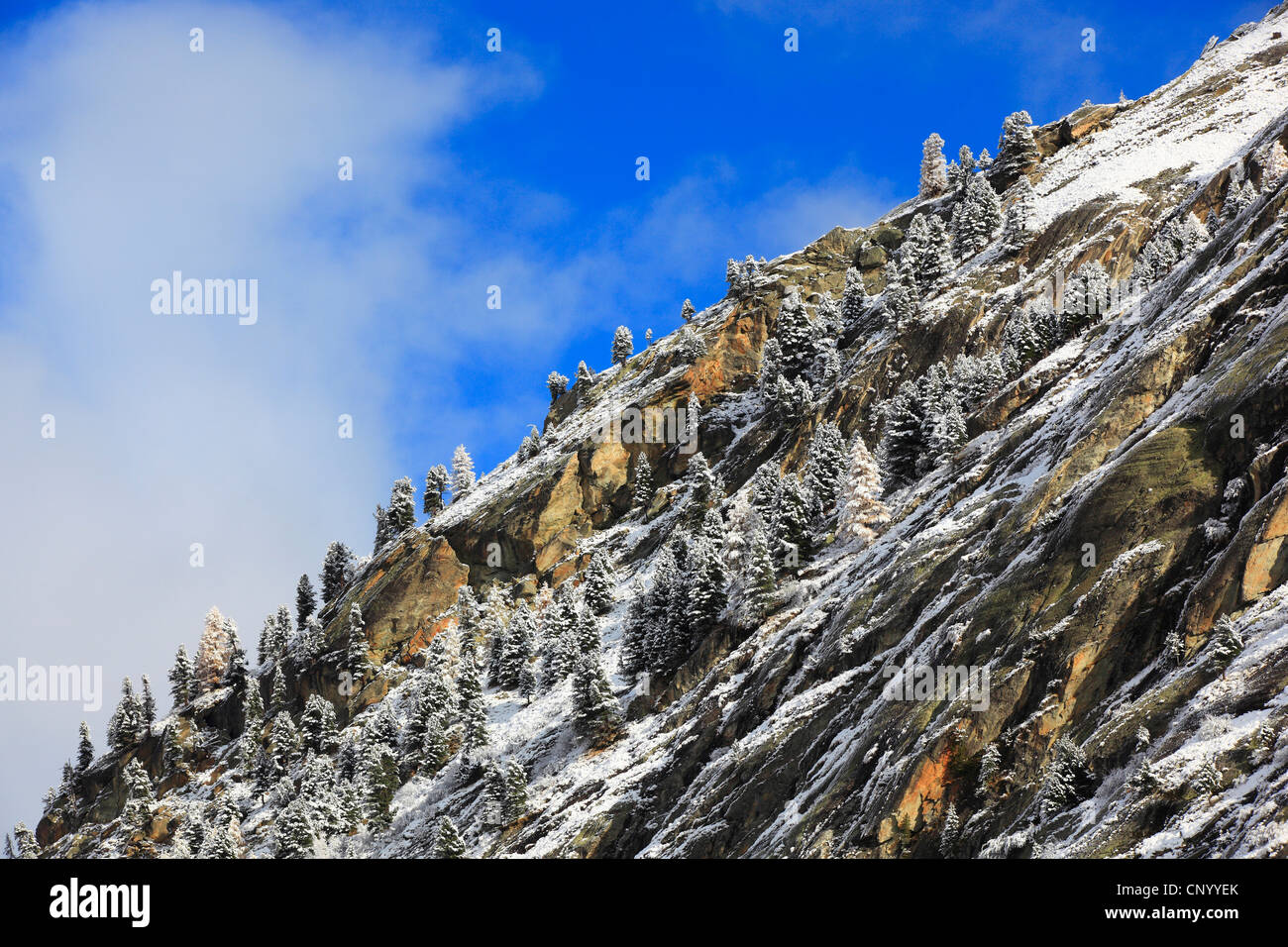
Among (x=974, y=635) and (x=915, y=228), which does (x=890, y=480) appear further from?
(x=915, y=228)

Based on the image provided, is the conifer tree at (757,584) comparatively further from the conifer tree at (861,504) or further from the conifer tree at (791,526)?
the conifer tree at (861,504)

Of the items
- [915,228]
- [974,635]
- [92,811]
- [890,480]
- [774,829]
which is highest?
[915,228]

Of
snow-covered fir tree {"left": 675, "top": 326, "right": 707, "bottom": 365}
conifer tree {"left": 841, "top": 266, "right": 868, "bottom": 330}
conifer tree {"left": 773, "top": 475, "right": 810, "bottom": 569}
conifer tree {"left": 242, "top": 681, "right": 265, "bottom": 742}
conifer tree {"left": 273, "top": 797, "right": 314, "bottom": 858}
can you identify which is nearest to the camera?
conifer tree {"left": 773, "top": 475, "right": 810, "bottom": 569}

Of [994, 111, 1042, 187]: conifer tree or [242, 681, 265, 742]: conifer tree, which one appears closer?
[242, 681, 265, 742]: conifer tree

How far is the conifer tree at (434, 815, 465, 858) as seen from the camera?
56.3 metres

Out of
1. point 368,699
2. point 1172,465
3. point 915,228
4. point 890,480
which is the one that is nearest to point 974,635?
point 1172,465

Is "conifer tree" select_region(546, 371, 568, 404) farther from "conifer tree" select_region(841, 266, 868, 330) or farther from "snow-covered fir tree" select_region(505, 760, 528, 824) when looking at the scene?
"snow-covered fir tree" select_region(505, 760, 528, 824)

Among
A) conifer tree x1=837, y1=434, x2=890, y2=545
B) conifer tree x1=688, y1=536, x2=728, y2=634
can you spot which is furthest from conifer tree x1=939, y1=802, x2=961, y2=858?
conifer tree x1=688, y1=536, x2=728, y2=634

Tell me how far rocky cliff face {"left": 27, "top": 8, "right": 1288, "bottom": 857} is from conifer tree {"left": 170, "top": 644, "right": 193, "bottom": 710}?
44.0ft

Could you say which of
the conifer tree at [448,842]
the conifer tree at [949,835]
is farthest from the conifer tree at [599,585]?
the conifer tree at [949,835]

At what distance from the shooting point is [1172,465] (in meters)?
33.5

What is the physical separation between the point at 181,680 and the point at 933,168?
119526 mm
